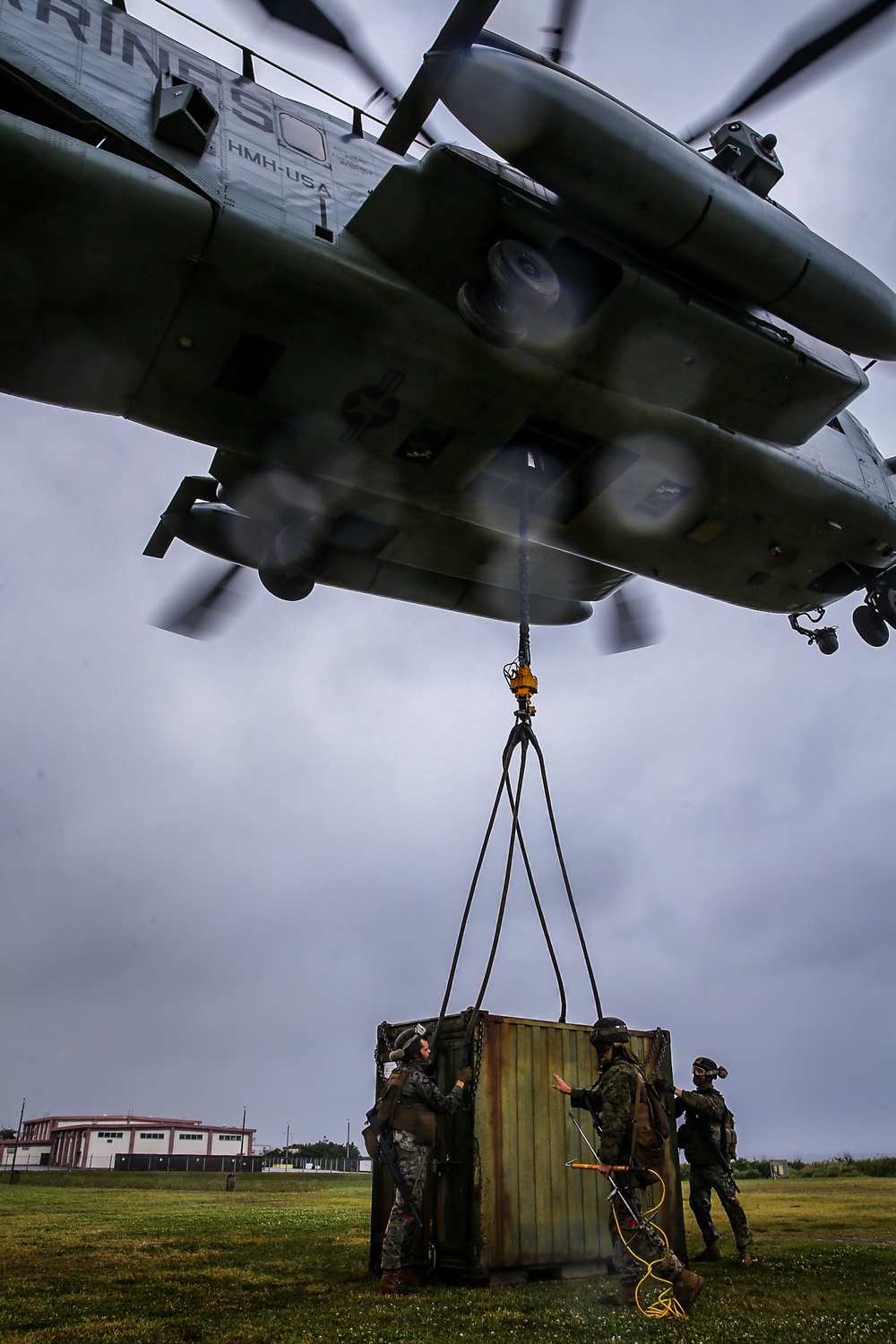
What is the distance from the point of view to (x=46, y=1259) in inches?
312

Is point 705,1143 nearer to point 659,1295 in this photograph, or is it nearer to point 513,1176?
point 513,1176

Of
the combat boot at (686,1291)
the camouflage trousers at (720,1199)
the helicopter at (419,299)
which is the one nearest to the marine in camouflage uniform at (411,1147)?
the combat boot at (686,1291)

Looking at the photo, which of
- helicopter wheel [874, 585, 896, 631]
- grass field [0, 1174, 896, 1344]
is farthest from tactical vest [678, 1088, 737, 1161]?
helicopter wheel [874, 585, 896, 631]

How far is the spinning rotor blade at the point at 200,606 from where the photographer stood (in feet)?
39.3

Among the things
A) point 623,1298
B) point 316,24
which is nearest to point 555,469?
point 316,24

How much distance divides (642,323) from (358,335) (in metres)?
2.93

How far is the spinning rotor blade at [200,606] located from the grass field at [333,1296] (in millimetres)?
6871

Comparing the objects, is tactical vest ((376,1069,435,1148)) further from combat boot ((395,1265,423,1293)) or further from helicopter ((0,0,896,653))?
helicopter ((0,0,896,653))

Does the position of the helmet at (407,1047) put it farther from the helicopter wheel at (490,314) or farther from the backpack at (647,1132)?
the helicopter wheel at (490,314)

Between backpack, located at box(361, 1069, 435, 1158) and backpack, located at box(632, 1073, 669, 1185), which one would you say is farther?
backpack, located at box(361, 1069, 435, 1158)

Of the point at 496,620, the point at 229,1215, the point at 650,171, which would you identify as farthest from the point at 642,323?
the point at 229,1215

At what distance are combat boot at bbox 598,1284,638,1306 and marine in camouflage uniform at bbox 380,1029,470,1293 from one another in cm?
133

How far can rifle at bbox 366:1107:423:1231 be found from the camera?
647cm

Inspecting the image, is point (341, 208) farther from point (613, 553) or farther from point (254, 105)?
point (613, 553)
